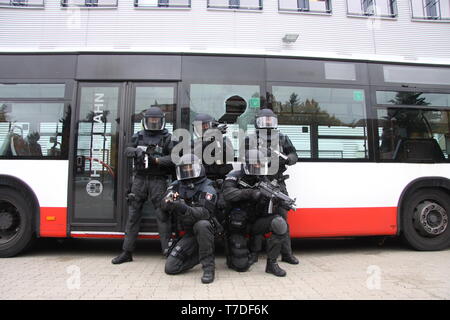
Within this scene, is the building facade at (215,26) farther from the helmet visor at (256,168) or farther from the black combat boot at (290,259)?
the black combat boot at (290,259)

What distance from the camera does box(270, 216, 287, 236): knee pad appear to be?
11.5 feet

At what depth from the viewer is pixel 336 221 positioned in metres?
4.35

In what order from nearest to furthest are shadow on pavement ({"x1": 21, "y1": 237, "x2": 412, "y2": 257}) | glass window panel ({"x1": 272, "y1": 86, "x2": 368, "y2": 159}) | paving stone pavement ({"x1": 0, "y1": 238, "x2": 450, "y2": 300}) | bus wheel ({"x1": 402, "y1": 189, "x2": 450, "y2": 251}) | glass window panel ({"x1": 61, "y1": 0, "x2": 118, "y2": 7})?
paving stone pavement ({"x1": 0, "y1": 238, "x2": 450, "y2": 300}) < glass window panel ({"x1": 272, "y1": 86, "x2": 368, "y2": 159}) < bus wheel ({"x1": 402, "y1": 189, "x2": 450, "y2": 251}) < shadow on pavement ({"x1": 21, "y1": 237, "x2": 412, "y2": 257}) < glass window panel ({"x1": 61, "y1": 0, "x2": 118, "y2": 7})

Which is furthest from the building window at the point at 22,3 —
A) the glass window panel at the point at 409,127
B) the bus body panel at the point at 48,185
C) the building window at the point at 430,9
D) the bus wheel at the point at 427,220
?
the building window at the point at 430,9

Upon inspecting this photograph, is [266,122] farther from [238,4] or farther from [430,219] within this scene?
[238,4]

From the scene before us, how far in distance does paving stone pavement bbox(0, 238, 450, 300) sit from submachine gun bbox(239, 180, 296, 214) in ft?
2.91

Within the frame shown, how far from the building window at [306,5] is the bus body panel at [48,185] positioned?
5.99m

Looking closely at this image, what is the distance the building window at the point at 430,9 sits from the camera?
705 centimetres

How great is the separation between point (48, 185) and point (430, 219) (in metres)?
6.07

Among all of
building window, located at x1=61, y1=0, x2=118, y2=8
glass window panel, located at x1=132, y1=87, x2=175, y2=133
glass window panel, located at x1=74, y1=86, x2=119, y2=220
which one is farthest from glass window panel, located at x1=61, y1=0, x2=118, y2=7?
glass window panel, located at x1=132, y1=87, x2=175, y2=133

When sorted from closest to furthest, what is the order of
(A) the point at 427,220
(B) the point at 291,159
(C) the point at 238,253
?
(C) the point at 238,253, (B) the point at 291,159, (A) the point at 427,220

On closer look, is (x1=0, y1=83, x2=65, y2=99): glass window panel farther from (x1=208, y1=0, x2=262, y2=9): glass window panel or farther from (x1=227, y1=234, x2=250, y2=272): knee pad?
(x1=208, y1=0, x2=262, y2=9): glass window panel

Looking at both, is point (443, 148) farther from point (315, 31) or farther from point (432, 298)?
point (315, 31)

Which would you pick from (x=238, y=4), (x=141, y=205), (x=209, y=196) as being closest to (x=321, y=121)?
(x=209, y=196)
